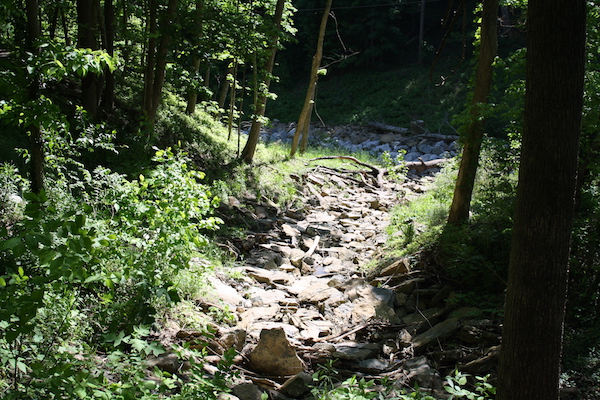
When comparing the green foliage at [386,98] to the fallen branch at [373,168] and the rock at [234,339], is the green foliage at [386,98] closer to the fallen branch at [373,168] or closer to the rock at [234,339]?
the fallen branch at [373,168]

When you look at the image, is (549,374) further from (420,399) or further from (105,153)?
(105,153)

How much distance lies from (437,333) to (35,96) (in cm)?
412

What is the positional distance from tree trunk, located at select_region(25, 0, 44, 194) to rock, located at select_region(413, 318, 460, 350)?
3.60m

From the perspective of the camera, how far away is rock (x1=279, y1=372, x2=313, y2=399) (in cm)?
349

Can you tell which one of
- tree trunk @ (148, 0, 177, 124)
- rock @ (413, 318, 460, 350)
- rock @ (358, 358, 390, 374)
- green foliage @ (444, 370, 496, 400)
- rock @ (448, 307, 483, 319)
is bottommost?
rock @ (358, 358, 390, 374)

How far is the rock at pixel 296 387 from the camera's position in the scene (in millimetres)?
3486

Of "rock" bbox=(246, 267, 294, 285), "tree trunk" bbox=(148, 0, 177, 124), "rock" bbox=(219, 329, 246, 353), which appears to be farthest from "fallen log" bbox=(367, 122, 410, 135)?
"rock" bbox=(219, 329, 246, 353)

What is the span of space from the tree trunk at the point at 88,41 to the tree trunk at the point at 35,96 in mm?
3552

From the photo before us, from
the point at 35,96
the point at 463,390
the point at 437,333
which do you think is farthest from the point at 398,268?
the point at 35,96

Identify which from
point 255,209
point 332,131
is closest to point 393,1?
point 332,131

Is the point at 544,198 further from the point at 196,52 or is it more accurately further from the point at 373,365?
the point at 196,52

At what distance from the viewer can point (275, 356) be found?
12.7 ft

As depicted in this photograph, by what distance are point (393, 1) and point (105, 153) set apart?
93.2 ft

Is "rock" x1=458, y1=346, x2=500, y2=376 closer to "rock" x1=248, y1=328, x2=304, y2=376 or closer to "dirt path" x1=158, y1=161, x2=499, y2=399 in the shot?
"dirt path" x1=158, y1=161, x2=499, y2=399
